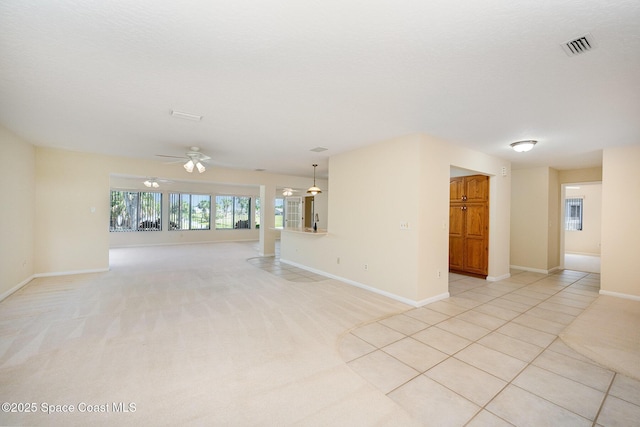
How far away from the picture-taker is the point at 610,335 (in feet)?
10.2

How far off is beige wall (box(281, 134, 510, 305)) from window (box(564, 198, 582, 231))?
19.3 ft

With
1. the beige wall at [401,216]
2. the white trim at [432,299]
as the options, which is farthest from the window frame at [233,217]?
the white trim at [432,299]

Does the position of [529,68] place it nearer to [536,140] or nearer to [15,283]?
[536,140]

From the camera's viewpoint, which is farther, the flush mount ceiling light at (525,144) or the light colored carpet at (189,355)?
the flush mount ceiling light at (525,144)

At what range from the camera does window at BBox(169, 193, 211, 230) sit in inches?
434

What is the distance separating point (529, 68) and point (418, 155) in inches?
71.3

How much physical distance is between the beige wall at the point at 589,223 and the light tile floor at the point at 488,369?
23.5ft

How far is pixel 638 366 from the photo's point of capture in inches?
97.0

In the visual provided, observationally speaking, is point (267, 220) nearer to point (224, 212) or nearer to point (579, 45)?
point (224, 212)

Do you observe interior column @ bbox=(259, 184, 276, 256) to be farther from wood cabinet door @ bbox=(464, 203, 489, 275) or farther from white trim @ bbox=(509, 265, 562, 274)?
white trim @ bbox=(509, 265, 562, 274)

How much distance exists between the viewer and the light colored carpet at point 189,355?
6.01 ft

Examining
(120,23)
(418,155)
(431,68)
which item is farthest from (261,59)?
(418,155)

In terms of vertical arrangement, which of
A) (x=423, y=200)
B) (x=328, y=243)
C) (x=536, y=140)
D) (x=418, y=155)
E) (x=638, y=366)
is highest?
(x=536, y=140)

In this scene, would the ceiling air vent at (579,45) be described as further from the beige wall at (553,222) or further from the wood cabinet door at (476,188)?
the beige wall at (553,222)
